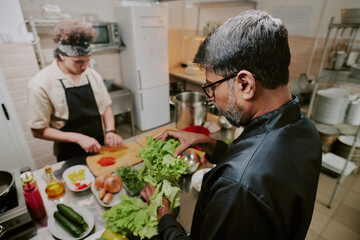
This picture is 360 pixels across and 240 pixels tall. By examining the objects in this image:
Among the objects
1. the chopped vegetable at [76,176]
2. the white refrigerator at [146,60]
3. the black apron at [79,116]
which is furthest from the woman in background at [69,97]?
the white refrigerator at [146,60]

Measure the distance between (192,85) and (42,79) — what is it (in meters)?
4.00

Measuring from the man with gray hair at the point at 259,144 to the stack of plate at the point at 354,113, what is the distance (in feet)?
8.23

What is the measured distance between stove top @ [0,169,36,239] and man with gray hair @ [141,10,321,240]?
3.28 ft

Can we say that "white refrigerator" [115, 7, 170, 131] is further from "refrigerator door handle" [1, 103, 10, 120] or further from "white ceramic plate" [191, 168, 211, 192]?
"white ceramic plate" [191, 168, 211, 192]

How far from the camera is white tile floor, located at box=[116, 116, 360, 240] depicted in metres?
2.46

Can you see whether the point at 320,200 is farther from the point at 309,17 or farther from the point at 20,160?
the point at 20,160

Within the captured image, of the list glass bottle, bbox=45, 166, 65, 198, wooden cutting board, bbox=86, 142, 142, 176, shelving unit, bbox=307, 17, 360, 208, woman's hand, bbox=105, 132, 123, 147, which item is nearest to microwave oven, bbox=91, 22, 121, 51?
woman's hand, bbox=105, 132, 123, 147

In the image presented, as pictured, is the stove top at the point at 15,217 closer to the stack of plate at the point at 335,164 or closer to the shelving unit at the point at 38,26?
the shelving unit at the point at 38,26

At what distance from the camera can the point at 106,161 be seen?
1781 millimetres

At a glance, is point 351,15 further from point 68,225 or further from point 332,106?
point 68,225

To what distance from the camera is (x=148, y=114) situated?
4672mm

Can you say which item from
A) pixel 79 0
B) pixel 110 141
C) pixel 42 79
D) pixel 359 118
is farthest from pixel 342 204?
pixel 79 0

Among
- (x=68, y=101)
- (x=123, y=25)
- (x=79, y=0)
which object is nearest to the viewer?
(x=68, y=101)

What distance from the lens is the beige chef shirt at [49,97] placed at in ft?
5.93
